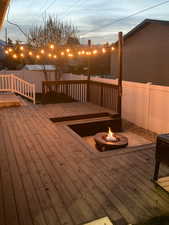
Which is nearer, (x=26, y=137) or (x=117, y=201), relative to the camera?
(x=117, y=201)

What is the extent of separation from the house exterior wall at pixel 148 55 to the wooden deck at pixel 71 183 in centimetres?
616

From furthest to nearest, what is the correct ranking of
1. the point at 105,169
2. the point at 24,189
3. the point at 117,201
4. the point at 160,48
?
1. the point at 160,48
2. the point at 105,169
3. the point at 24,189
4. the point at 117,201

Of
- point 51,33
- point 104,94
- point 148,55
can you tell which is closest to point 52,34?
point 51,33

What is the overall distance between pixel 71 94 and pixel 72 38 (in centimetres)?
727

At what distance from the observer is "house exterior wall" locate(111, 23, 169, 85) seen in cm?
913

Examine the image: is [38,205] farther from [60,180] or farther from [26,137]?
[26,137]

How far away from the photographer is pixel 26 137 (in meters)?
4.62

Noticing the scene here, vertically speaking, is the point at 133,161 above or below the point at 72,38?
below

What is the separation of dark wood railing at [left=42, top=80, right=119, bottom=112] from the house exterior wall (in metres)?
2.80

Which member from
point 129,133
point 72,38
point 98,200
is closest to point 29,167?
point 98,200

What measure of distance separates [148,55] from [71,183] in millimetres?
8671

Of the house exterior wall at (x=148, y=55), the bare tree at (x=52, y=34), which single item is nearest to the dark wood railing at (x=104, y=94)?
the house exterior wall at (x=148, y=55)

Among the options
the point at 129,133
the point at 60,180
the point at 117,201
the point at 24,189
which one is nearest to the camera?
the point at 117,201

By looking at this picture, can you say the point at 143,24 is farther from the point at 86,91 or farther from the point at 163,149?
the point at 163,149
